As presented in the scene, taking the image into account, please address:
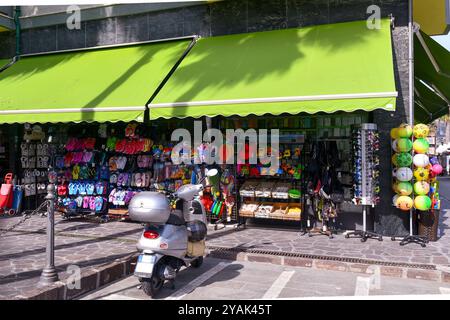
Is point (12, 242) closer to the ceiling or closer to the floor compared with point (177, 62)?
closer to the floor

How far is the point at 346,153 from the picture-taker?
8.69m

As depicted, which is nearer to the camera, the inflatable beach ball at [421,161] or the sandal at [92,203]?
the inflatable beach ball at [421,161]

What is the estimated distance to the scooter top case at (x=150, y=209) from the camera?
468 cm

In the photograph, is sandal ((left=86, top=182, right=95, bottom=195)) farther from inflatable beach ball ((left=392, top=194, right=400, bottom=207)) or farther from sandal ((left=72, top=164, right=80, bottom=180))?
inflatable beach ball ((left=392, top=194, right=400, bottom=207))

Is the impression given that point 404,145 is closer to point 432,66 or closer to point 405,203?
point 405,203

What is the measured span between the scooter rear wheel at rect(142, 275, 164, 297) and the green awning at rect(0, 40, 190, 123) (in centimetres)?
386

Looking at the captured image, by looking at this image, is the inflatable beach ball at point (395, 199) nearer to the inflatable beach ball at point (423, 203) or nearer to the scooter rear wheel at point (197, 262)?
the inflatable beach ball at point (423, 203)

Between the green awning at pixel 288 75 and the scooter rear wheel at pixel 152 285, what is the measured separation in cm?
339

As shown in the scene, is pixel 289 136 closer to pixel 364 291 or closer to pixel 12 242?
pixel 364 291

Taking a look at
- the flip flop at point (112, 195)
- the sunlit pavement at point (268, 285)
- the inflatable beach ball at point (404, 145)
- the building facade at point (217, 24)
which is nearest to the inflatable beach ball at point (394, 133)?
the inflatable beach ball at point (404, 145)
